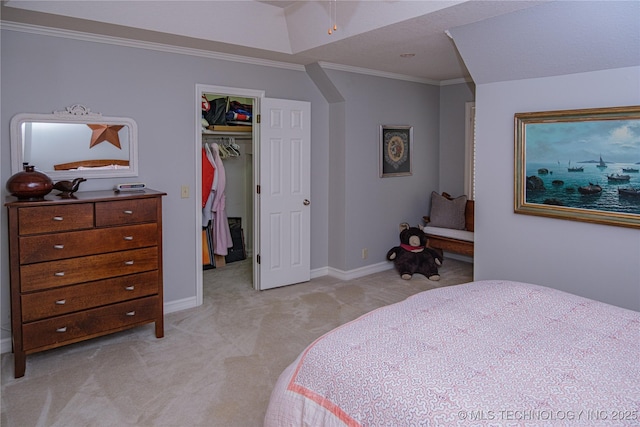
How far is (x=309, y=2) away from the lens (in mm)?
3748

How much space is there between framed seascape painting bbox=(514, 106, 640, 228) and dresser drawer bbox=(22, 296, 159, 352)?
3053 millimetres

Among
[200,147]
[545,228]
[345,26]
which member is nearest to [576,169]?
[545,228]

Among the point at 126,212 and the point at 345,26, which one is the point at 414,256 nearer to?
the point at 345,26

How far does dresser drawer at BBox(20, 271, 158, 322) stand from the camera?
2873 millimetres

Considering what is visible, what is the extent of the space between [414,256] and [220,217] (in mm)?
2383

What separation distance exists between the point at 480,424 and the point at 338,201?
3907 mm

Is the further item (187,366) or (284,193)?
(284,193)

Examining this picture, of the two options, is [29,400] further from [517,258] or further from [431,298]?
[517,258]

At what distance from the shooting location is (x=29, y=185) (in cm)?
288

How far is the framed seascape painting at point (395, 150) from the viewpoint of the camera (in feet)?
17.5

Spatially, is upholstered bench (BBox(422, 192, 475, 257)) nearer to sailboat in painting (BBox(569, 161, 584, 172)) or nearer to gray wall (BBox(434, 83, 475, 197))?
gray wall (BBox(434, 83, 475, 197))

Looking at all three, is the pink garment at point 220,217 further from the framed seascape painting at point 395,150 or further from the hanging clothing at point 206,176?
the framed seascape painting at point 395,150

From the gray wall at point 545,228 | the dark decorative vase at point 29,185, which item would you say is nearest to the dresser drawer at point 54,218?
the dark decorative vase at point 29,185

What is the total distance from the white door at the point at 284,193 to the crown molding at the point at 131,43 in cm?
39
